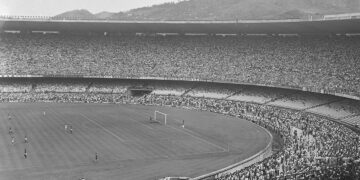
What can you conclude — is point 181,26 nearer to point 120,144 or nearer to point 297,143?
point 120,144

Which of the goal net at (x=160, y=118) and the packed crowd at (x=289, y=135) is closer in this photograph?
the packed crowd at (x=289, y=135)

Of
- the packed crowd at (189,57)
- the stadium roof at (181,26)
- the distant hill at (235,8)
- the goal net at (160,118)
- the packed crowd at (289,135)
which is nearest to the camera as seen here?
the packed crowd at (289,135)

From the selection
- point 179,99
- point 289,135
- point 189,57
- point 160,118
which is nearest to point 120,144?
point 160,118

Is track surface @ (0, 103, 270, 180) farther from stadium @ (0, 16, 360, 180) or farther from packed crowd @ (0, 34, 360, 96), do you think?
packed crowd @ (0, 34, 360, 96)

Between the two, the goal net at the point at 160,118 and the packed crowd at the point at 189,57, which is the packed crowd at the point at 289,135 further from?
the goal net at the point at 160,118

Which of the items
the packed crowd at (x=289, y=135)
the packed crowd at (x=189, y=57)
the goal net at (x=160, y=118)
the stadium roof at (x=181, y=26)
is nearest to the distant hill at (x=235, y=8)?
the packed crowd at (x=189, y=57)

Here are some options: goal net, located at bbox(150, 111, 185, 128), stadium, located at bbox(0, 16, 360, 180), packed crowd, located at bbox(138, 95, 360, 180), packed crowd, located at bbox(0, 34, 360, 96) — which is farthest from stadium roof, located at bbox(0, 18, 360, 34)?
goal net, located at bbox(150, 111, 185, 128)
